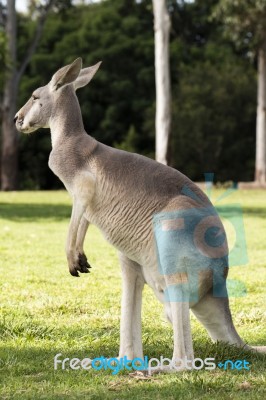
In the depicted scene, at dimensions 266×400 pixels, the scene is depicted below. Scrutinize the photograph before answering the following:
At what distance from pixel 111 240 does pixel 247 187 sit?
21.2 m

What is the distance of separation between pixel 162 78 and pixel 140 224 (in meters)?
17.1

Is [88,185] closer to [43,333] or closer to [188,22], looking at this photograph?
[43,333]

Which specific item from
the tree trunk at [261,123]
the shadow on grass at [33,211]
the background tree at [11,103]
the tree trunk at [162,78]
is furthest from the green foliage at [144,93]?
the shadow on grass at [33,211]

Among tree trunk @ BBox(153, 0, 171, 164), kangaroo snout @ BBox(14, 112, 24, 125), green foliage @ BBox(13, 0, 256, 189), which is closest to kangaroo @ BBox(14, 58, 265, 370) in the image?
kangaroo snout @ BBox(14, 112, 24, 125)

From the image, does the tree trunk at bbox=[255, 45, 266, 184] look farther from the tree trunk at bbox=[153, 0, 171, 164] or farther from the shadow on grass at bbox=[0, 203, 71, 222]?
the shadow on grass at bbox=[0, 203, 71, 222]

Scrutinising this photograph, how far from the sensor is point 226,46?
33531 millimetres

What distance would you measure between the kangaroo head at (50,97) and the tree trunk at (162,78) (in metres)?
16.0

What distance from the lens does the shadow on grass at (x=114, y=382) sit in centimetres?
351

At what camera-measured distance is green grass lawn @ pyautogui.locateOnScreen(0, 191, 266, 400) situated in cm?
360

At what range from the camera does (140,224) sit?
3830mm

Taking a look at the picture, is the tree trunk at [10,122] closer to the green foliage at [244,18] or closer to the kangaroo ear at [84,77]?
the green foliage at [244,18]

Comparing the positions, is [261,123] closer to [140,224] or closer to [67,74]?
[67,74]

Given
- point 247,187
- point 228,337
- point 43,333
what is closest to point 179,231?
point 228,337

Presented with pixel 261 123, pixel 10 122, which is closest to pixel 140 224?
pixel 261 123
